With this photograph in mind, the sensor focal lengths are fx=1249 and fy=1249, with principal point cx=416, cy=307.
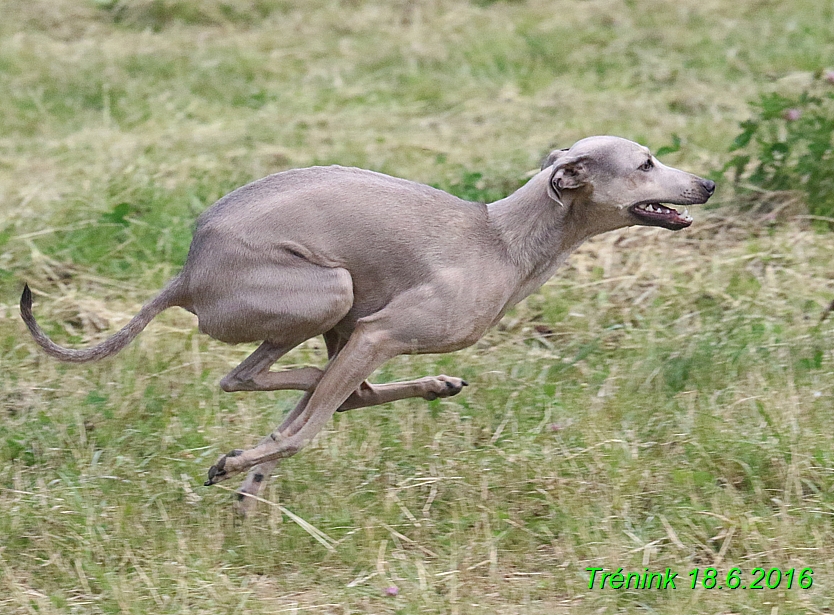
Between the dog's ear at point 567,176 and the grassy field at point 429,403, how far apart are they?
3.43ft

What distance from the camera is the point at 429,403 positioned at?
18.2 feet

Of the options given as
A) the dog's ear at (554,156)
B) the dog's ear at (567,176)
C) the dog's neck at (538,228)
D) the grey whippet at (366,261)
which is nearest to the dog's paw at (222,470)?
the grey whippet at (366,261)

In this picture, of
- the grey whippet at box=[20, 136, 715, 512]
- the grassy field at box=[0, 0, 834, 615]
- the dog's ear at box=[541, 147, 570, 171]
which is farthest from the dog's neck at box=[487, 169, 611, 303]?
the grassy field at box=[0, 0, 834, 615]

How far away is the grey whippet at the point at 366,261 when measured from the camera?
4594mm

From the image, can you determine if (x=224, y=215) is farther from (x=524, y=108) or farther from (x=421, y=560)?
(x=524, y=108)

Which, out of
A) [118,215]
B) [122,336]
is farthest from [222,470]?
[118,215]

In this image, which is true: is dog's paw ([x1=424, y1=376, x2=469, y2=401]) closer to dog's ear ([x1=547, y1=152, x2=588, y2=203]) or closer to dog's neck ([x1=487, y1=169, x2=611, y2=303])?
dog's neck ([x1=487, y1=169, x2=611, y2=303])

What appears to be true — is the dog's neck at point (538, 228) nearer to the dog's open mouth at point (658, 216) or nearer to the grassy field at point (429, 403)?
the dog's open mouth at point (658, 216)

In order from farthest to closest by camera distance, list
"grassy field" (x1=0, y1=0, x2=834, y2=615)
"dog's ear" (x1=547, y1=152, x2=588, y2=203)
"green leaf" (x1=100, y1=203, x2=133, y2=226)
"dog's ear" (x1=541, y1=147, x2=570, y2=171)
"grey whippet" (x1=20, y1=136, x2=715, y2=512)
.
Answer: "green leaf" (x1=100, y1=203, x2=133, y2=226), "dog's ear" (x1=541, y1=147, x2=570, y2=171), "dog's ear" (x1=547, y1=152, x2=588, y2=203), "grey whippet" (x1=20, y1=136, x2=715, y2=512), "grassy field" (x1=0, y1=0, x2=834, y2=615)

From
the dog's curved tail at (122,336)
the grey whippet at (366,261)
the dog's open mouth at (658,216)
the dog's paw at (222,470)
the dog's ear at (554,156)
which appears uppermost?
the dog's ear at (554,156)

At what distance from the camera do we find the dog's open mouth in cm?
482

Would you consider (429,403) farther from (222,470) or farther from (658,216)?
(658,216)

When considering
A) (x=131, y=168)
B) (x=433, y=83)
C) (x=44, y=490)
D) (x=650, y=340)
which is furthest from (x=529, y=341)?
(x=433, y=83)

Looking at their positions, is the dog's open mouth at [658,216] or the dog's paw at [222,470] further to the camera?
the dog's open mouth at [658,216]
